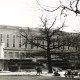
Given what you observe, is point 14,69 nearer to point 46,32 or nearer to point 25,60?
point 25,60

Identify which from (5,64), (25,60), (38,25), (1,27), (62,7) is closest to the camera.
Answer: (62,7)

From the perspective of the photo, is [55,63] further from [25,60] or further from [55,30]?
[55,30]

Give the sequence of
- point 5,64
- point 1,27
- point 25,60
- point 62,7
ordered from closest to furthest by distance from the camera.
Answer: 1. point 62,7
2. point 5,64
3. point 25,60
4. point 1,27

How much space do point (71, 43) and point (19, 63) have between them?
70.3ft

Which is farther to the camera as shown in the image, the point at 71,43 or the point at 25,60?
the point at 25,60

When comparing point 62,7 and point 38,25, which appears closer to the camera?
point 62,7

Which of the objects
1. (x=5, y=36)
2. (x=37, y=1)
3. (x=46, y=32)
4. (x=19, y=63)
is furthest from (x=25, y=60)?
(x=37, y=1)

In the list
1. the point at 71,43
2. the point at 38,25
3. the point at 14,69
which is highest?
the point at 38,25

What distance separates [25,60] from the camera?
66.2 m

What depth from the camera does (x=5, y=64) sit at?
59.8 meters

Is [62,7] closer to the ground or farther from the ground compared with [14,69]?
farther from the ground

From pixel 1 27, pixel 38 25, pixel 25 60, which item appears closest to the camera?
pixel 38 25

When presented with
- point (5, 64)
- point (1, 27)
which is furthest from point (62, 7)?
point (1, 27)

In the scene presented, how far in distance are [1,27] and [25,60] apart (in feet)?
53.7
